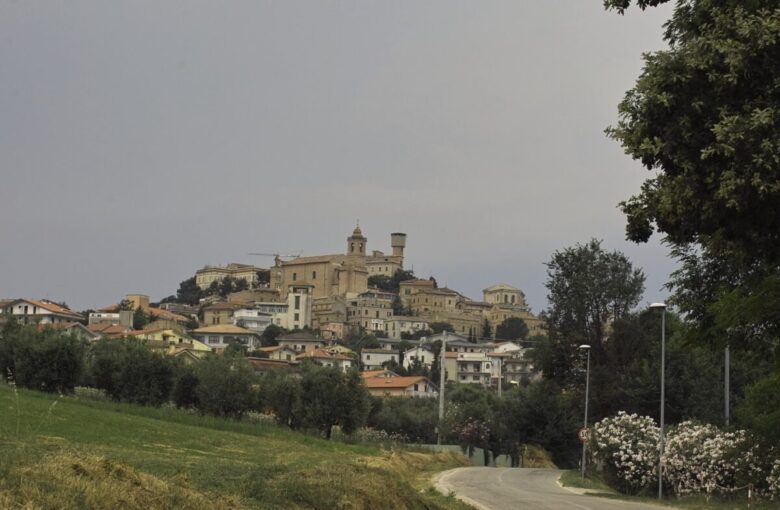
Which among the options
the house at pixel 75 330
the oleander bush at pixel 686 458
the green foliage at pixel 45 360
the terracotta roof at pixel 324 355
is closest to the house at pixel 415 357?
the terracotta roof at pixel 324 355

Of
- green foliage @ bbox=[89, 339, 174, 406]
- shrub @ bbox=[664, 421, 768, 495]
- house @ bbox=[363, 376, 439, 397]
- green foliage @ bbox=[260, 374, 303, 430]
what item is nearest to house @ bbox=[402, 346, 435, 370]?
house @ bbox=[363, 376, 439, 397]

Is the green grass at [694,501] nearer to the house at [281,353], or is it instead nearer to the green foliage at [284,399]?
the green foliage at [284,399]

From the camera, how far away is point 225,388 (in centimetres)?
7312

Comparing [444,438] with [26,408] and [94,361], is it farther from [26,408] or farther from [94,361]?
[26,408]

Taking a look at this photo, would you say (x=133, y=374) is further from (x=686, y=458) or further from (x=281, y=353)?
(x=281, y=353)

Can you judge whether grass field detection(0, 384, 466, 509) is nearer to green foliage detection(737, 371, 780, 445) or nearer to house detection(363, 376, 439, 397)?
green foliage detection(737, 371, 780, 445)

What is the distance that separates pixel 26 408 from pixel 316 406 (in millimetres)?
28686

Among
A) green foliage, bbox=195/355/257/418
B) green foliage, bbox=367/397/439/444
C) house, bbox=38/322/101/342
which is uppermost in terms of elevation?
house, bbox=38/322/101/342

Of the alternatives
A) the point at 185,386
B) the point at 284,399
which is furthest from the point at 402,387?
the point at 284,399

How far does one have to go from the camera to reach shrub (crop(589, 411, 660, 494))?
1652 inches

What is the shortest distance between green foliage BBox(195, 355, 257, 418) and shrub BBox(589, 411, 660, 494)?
33.7m

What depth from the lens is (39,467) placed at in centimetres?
987

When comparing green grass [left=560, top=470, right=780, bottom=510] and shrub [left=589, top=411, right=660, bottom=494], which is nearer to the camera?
green grass [left=560, top=470, right=780, bottom=510]

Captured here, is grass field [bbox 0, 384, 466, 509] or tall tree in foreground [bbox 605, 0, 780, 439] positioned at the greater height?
tall tree in foreground [bbox 605, 0, 780, 439]
